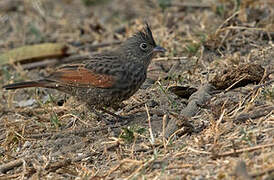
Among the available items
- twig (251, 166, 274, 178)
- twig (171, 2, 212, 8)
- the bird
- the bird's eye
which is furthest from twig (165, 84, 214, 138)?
twig (171, 2, 212, 8)

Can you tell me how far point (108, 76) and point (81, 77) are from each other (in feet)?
1.25

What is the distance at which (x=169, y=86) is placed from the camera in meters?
6.22

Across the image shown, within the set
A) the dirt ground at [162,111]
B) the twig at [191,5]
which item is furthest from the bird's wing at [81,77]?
the twig at [191,5]

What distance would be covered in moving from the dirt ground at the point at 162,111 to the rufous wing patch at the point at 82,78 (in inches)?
15.3

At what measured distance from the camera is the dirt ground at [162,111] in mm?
4543

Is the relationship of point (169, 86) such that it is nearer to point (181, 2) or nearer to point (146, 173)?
point (146, 173)

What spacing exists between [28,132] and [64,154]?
0.90 meters

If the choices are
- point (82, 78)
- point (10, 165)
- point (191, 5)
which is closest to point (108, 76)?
point (82, 78)

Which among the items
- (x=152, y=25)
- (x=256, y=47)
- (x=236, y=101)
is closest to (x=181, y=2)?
(x=152, y=25)

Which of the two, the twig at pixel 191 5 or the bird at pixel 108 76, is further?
the twig at pixel 191 5

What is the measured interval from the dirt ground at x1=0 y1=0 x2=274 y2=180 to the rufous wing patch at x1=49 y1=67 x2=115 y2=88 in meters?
0.39

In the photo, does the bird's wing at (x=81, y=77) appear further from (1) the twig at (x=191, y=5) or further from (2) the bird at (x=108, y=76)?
(1) the twig at (x=191, y=5)

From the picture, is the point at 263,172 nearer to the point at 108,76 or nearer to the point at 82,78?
the point at 108,76

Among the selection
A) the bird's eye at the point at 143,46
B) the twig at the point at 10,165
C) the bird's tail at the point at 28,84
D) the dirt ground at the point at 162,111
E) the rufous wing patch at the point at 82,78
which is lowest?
the twig at the point at 10,165
